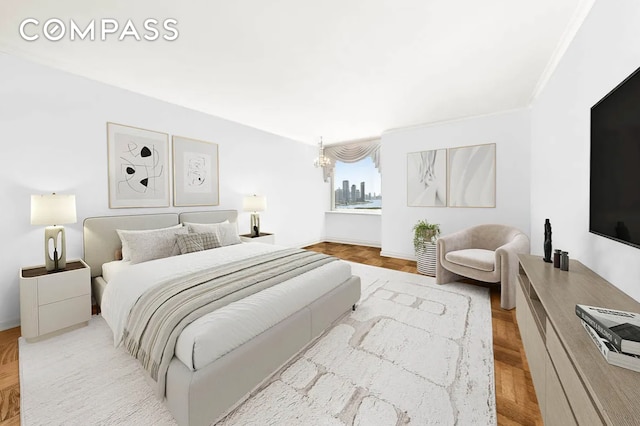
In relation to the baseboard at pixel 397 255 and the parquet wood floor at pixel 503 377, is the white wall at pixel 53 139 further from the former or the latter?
the baseboard at pixel 397 255

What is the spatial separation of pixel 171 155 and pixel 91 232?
1.40 m

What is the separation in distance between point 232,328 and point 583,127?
2.89 meters

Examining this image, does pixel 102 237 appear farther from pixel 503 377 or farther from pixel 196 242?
pixel 503 377

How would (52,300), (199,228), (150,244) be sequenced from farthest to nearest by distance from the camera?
(199,228)
(150,244)
(52,300)

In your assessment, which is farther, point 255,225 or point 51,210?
point 255,225

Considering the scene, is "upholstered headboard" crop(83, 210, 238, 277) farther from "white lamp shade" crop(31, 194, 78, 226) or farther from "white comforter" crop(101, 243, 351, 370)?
"white comforter" crop(101, 243, 351, 370)

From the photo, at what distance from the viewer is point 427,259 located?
160 inches

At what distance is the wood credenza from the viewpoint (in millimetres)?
720

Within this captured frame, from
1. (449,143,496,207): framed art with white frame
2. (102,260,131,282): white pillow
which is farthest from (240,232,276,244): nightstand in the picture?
(449,143,496,207): framed art with white frame

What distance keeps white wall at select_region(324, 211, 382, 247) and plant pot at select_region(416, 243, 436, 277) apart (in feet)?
6.04

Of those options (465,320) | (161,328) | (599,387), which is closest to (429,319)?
(465,320)

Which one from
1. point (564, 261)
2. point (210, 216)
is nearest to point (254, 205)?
point (210, 216)

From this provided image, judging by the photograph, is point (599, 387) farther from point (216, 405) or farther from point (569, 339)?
point (216, 405)

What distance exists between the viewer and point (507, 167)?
13.1 ft
